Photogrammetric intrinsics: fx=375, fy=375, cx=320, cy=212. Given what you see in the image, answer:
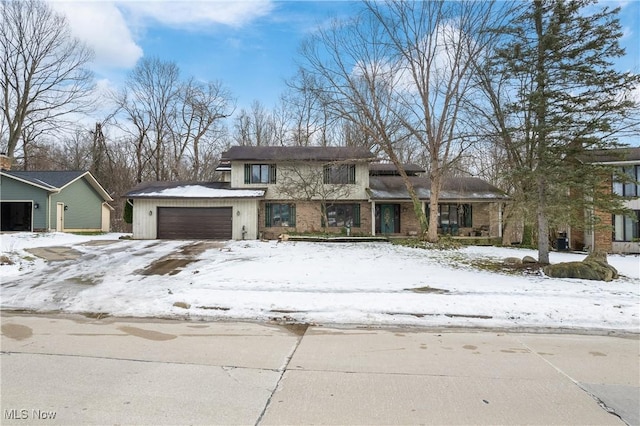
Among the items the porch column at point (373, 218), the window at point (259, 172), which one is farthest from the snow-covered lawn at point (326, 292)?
the window at point (259, 172)

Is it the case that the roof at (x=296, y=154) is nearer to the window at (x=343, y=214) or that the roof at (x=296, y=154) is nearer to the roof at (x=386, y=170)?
the window at (x=343, y=214)

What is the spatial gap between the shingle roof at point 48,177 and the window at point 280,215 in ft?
42.2

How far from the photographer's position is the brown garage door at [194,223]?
20.7 meters

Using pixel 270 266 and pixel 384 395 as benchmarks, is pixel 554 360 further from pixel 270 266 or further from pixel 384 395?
pixel 270 266

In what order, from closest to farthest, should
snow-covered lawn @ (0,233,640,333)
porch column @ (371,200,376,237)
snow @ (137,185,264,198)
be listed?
snow-covered lawn @ (0,233,640,333) < snow @ (137,185,264,198) < porch column @ (371,200,376,237)

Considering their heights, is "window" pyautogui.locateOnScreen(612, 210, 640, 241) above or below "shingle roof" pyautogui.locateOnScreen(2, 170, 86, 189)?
below

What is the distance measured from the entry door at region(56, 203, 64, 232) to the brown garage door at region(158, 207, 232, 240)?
24.3ft

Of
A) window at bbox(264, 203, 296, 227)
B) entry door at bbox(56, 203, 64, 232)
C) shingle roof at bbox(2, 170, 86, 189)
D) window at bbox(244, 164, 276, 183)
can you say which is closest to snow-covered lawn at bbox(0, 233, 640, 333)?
window at bbox(264, 203, 296, 227)

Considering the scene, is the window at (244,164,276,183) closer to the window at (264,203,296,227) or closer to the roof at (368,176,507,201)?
the window at (264,203,296,227)

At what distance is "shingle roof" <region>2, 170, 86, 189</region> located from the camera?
2222cm

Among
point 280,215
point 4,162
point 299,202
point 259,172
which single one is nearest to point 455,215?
point 299,202

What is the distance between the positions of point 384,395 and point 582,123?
10.5 meters

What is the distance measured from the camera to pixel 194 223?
2083 cm

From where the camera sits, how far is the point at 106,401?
332cm
